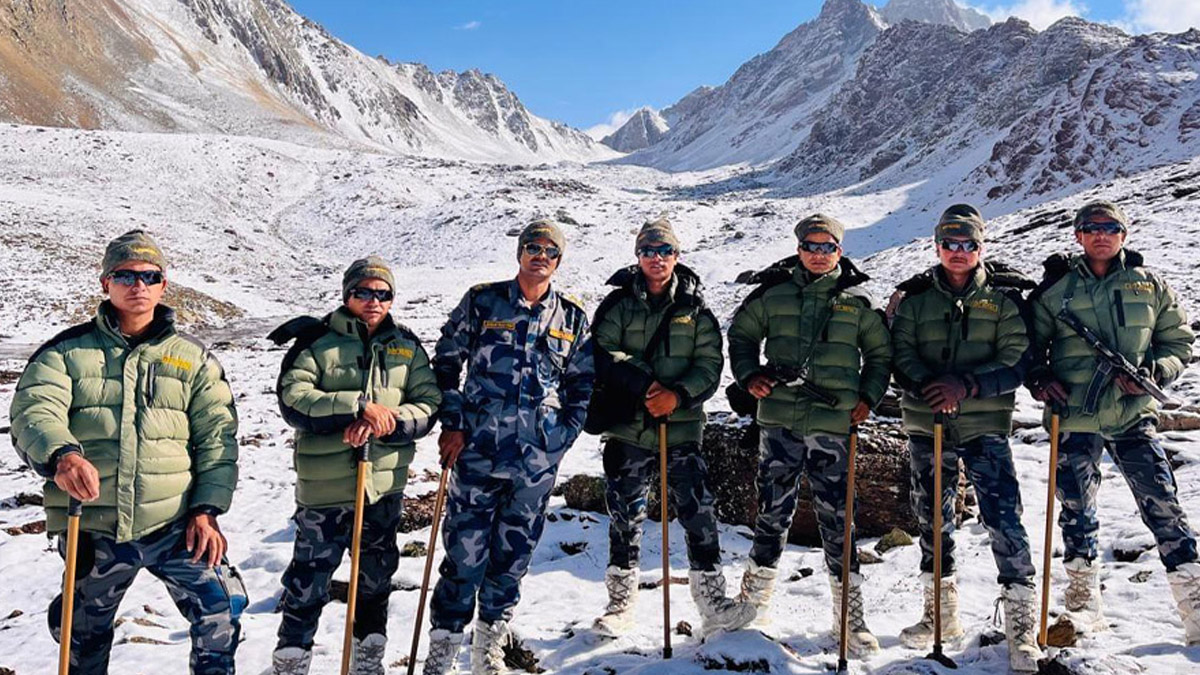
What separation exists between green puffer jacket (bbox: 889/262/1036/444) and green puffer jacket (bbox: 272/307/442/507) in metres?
4.22

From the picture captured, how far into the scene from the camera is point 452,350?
548cm

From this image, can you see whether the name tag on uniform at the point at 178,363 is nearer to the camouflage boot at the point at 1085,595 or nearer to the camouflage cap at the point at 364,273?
the camouflage cap at the point at 364,273

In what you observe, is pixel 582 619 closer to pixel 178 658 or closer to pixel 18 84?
pixel 178 658

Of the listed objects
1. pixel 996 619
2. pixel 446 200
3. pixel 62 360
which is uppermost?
pixel 446 200

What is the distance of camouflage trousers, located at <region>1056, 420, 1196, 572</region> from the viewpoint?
5.60 meters

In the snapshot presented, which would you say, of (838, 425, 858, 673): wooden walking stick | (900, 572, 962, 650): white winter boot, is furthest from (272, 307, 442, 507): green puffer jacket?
(900, 572, 962, 650): white winter boot

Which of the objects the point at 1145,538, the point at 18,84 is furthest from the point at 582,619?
the point at 18,84

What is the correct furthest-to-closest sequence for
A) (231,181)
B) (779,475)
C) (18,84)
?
(18,84), (231,181), (779,475)

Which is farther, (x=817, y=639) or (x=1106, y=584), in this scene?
(x=1106, y=584)

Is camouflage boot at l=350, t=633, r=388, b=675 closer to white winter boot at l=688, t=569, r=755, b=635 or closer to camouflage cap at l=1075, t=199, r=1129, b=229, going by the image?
white winter boot at l=688, t=569, r=755, b=635

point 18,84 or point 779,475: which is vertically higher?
point 18,84

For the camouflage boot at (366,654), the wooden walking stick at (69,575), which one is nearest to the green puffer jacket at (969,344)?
the camouflage boot at (366,654)

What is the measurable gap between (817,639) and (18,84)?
283ft

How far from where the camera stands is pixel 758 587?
6.13 metres
